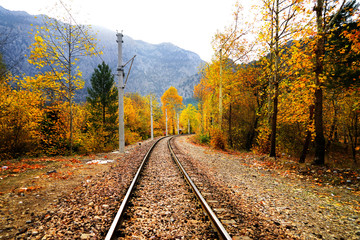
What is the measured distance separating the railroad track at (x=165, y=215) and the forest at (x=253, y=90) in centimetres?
648

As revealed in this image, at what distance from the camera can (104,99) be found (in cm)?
1866

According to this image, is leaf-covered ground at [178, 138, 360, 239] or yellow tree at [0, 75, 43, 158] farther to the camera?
yellow tree at [0, 75, 43, 158]

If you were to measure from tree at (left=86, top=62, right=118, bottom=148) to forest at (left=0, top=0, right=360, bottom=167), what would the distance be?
0.34ft

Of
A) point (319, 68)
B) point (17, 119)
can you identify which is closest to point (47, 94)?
point (17, 119)

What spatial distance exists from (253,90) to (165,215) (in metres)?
14.8

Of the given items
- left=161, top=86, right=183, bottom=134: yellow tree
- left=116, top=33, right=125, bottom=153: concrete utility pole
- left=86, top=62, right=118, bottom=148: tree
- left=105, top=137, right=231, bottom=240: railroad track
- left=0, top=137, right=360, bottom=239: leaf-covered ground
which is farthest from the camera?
left=161, top=86, right=183, bottom=134: yellow tree

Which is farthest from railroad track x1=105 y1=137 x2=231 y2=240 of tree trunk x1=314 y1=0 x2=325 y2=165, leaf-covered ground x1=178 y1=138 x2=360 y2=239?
tree trunk x1=314 y1=0 x2=325 y2=165

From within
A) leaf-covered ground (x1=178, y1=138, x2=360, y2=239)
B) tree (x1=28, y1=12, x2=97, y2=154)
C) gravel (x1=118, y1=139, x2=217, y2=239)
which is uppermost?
tree (x1=28, y1=12, x2=97, y2=154)

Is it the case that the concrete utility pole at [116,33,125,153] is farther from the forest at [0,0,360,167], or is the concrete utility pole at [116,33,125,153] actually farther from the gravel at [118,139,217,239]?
the gravel at [118,139,217,239]

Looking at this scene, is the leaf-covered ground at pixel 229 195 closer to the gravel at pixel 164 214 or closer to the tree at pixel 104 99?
the gravel at pixel 164 214

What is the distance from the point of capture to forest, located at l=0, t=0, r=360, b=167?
24.5 feet

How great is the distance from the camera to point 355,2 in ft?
36.5

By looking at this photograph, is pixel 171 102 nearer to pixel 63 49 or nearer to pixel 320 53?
pixel 63 49

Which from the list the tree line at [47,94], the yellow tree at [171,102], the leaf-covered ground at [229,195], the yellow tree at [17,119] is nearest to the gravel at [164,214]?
the leaf-covered ground at [229,195]
